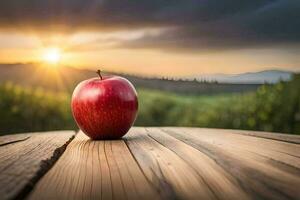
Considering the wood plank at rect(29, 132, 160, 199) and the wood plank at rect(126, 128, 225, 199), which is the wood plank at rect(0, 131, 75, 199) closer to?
the wood plank at rect(29, 132, 160, 199)

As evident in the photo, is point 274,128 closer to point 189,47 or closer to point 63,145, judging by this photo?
point 189,47

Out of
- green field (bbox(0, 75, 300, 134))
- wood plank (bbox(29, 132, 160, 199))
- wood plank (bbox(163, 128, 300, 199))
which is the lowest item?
green field (bbox(0, 75, 300, 134))

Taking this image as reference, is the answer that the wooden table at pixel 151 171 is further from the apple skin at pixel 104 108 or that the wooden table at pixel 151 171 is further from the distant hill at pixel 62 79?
the distant hill at pixel 62 79

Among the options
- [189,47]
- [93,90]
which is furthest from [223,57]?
[93,90]

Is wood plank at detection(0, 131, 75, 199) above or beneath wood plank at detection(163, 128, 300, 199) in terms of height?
above

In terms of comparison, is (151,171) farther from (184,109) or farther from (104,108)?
(184,109)

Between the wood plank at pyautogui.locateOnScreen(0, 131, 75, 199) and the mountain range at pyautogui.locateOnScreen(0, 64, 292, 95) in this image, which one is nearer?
the wood plank at pyautogui.locateOnScreen(0, 131, 75, 199)

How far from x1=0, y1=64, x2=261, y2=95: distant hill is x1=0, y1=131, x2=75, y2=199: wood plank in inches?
97.5

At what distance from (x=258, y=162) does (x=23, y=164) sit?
2.09 feet

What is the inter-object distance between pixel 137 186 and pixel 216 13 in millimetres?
3304

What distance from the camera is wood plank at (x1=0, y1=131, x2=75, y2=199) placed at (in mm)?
958

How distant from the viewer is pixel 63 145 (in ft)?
5.69

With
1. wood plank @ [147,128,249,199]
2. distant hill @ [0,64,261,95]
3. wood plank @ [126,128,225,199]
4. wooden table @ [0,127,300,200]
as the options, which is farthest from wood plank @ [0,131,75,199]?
distant hill @ [0,64,261,95]

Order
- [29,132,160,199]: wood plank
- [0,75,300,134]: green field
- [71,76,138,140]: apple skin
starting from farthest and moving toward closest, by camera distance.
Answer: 1. [0,75,300,134]: green field
2. [71,76,138,140]: apple skin
3. [29,132,160,199]: wood plank
